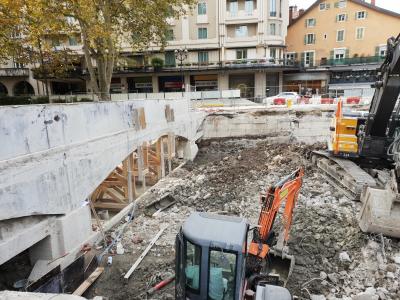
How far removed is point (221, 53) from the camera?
38500 millimetres

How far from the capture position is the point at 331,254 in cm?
763

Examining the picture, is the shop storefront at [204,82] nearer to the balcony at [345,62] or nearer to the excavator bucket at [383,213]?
the balcony at [345,62]

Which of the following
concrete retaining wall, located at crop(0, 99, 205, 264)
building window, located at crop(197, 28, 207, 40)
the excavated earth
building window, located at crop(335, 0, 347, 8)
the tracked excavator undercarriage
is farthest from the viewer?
building window, located at crop(335, 0, 347, 8)

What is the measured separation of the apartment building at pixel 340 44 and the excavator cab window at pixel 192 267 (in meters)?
37.1

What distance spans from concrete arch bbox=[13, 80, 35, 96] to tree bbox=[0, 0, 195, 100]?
84.8 feet

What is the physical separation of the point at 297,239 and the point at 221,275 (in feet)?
15.0

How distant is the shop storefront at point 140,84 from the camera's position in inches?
1603

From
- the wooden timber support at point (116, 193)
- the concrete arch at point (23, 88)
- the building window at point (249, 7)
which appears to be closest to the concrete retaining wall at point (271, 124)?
the wooden timber support at point (116, 193)

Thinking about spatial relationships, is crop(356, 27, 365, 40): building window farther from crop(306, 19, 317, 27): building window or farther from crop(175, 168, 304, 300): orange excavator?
crop(175, 168, 304, 300): orange excavator

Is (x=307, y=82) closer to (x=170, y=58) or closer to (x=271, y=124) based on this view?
(x=170, y=58)

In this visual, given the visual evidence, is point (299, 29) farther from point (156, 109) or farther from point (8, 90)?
point (8, 90)

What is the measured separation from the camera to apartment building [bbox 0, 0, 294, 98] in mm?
37094

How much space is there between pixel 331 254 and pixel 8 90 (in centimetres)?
4514

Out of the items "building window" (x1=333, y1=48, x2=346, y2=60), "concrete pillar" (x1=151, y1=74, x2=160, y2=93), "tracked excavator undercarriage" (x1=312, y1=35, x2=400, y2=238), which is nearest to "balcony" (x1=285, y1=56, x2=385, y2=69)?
"building window" (x1=333, y1=48, x2=346, y2=60)
